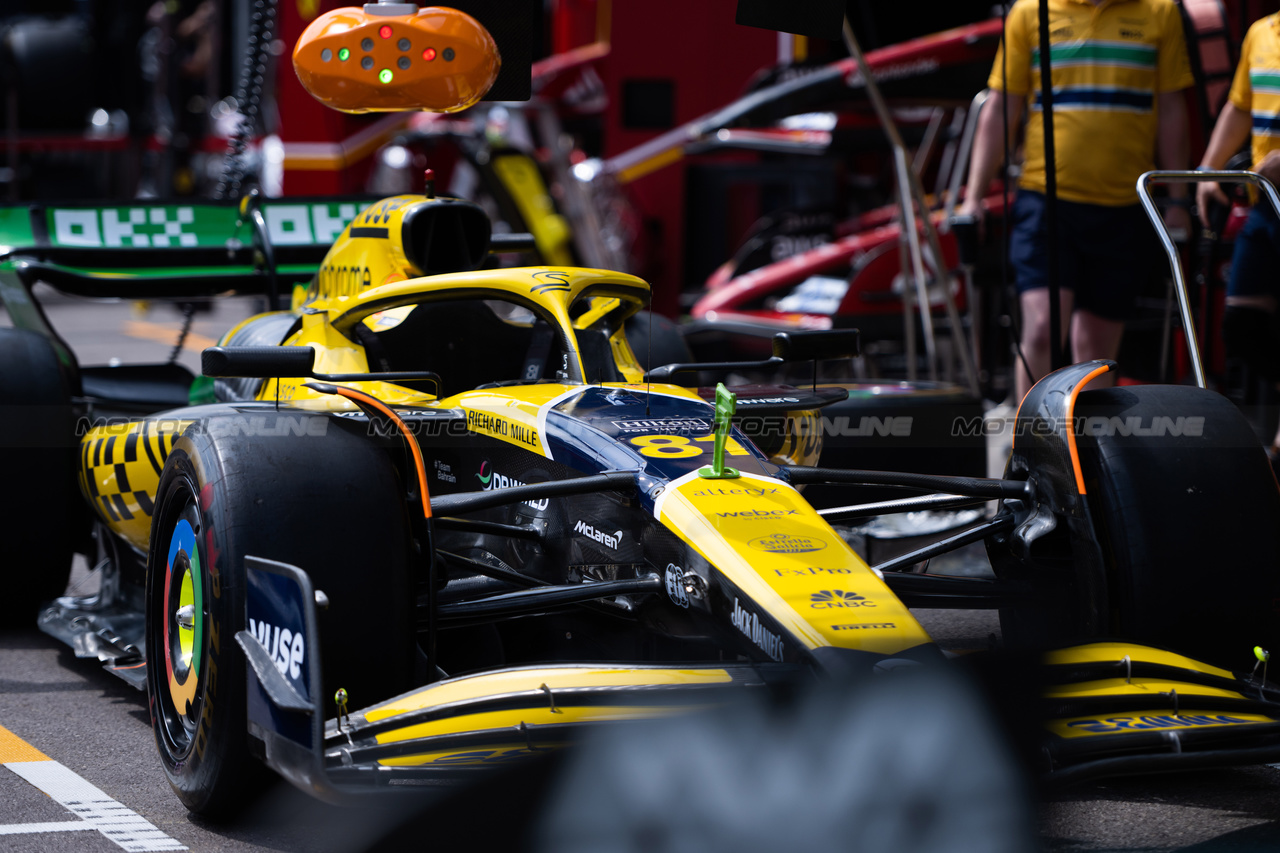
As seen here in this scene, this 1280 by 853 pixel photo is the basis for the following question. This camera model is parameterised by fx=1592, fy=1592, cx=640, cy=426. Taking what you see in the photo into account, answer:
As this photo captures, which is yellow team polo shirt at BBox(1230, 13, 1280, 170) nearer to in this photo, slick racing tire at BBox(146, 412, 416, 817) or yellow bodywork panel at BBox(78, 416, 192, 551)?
slick racing tire at BBox(146, 412, 416, 817)

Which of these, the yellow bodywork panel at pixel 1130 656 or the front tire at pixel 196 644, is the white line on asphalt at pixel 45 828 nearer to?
the front tire at pixel 196 644

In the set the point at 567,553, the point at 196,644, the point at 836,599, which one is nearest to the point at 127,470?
the point at 196,644

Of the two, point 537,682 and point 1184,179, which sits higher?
point 1184,179

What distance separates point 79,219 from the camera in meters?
5.86

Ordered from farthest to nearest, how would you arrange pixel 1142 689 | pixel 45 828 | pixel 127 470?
1. pixel 127 470
2. pixel 45 828
3. pixel 1142 689

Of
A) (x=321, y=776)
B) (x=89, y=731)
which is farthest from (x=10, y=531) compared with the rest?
(x=321, y=776)

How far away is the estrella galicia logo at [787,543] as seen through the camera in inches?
123

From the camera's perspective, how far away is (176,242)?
5973 mm

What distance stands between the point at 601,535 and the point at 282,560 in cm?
73

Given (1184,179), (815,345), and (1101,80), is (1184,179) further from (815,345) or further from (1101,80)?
(1101,80)

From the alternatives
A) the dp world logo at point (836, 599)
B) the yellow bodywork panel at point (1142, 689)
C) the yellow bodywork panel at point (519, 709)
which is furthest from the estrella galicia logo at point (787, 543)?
the yellow bodywork panel at point (1142, 689)

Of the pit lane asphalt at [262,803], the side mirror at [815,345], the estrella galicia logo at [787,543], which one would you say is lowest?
the pit lane asphalt at [262,803]

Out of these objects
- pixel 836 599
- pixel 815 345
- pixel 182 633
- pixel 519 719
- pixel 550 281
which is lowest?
pixel 182 633

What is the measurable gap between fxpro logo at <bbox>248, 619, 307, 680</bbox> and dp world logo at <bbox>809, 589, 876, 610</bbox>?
0.95 meters
